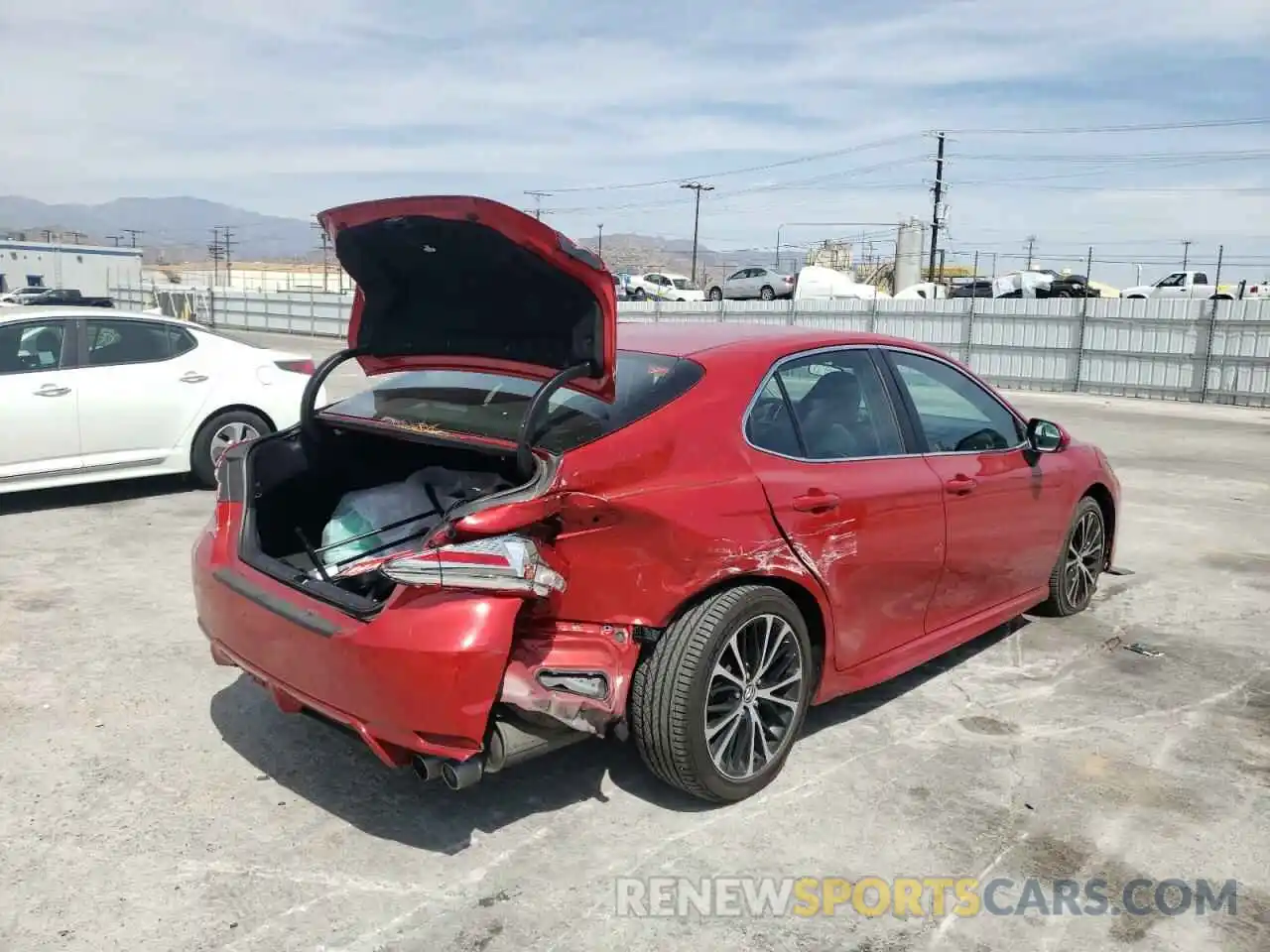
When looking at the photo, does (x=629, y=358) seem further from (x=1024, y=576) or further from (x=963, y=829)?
(x=1024, y=576)

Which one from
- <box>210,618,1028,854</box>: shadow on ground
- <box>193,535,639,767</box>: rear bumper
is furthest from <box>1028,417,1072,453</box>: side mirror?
<box>193,535,639,767</box>: rear bumper

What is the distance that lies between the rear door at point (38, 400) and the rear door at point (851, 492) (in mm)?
5981

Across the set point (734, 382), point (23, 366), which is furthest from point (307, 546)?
point (23, 366)

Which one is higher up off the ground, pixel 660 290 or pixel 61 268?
pixel 61 268

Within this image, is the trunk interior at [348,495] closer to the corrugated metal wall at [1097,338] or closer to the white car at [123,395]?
the white car at [123,395]

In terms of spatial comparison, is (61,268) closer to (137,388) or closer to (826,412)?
(137,388)

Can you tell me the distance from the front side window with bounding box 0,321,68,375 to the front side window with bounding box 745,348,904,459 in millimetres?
6100

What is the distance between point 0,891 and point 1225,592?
6214 mm

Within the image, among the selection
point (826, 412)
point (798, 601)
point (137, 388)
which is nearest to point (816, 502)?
point (798, 601)

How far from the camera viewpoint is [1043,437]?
474 centimetres

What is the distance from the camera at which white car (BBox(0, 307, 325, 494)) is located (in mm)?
7301

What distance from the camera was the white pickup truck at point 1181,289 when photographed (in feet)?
111

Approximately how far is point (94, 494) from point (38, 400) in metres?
1.18

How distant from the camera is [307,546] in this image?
143 inches
